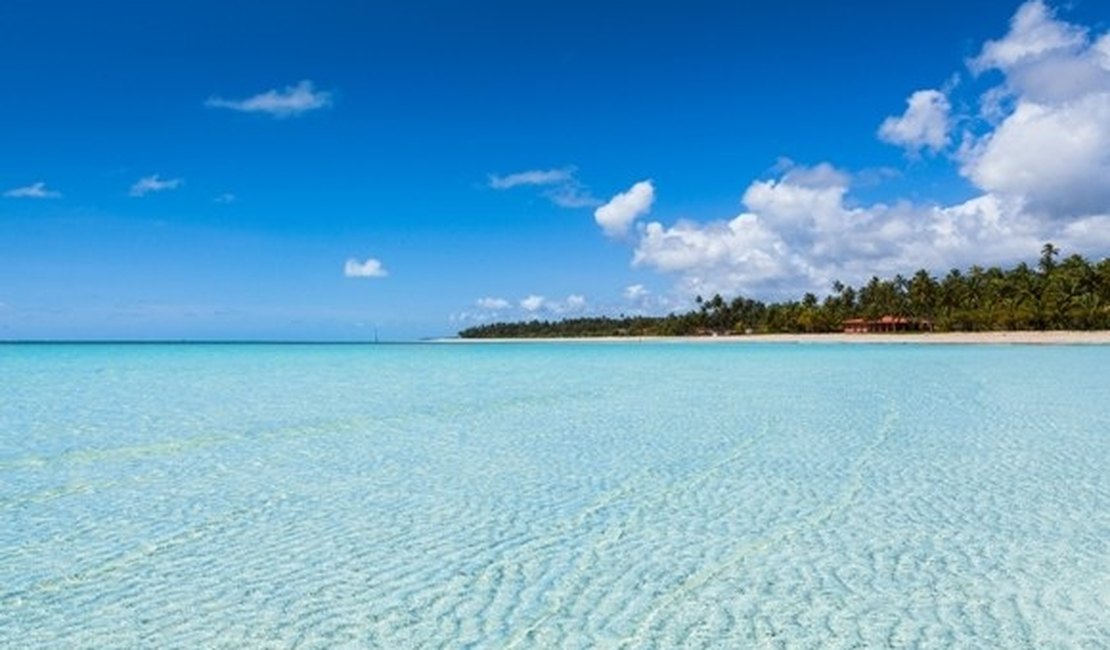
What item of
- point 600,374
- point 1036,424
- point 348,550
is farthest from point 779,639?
point 600,374

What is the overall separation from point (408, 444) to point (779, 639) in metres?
7.42

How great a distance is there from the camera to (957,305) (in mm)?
75812

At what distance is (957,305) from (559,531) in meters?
79.5

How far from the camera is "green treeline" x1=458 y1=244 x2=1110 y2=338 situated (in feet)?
200

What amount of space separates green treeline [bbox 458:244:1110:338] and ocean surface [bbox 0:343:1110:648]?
55107mm

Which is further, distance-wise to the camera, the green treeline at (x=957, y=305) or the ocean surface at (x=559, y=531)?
the green treeline at (x=957, y=305)

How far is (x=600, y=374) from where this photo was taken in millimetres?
26719

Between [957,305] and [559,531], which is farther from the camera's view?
[957,305]

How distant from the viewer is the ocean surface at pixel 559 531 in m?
4.28

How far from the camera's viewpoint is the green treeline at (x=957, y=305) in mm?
60938

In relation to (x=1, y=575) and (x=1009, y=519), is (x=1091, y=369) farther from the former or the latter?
(x=1, y=575)

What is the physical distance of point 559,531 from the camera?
20.5 ft

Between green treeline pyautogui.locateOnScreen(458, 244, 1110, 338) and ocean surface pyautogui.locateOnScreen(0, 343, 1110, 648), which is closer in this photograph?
ocean surface pyautogui.locateOnScreen(0, 343, 1110, 648)

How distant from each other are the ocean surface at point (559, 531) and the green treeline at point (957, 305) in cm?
5511
